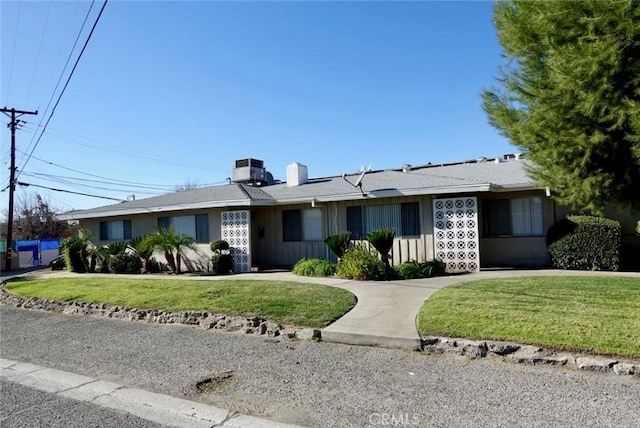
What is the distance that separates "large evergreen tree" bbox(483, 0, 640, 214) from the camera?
5664 mm

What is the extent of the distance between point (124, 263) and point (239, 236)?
535 centimetres

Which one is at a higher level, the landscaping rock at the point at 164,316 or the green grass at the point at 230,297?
the green grass at the point at 230,297

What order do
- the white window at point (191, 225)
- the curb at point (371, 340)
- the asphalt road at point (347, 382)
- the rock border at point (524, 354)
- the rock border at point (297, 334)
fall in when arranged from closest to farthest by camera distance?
the asphalt road at point (347, 382) → the rock border at point (524, 354) → the rock border at point (297, 334) → the curb at point (371, 340) → the white window at point (191, 225)

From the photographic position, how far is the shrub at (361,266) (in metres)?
12.0

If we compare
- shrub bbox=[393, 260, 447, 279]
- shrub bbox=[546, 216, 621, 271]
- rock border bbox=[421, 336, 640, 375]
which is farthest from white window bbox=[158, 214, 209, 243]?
rock border bbox=[421, 336, 640, 375]

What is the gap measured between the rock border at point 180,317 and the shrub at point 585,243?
9.03 metres

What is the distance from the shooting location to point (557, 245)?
12.6 meters

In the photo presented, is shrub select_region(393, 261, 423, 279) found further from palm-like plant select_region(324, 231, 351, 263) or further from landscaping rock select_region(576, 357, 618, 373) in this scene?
landscaping rock select_region(576, 357, 618, 373)

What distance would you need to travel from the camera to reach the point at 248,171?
21.3 meters

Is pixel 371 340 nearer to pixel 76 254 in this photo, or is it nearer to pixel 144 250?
pixel 144 250

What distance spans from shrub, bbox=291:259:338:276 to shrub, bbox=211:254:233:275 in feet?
10.7

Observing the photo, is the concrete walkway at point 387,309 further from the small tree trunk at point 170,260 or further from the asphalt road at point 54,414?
the small tree trunk at point 170,260

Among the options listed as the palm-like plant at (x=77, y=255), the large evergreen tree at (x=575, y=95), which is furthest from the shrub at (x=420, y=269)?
the palm-like plant at (x=77, y=255)

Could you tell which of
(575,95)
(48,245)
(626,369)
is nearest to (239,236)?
(575,95)
